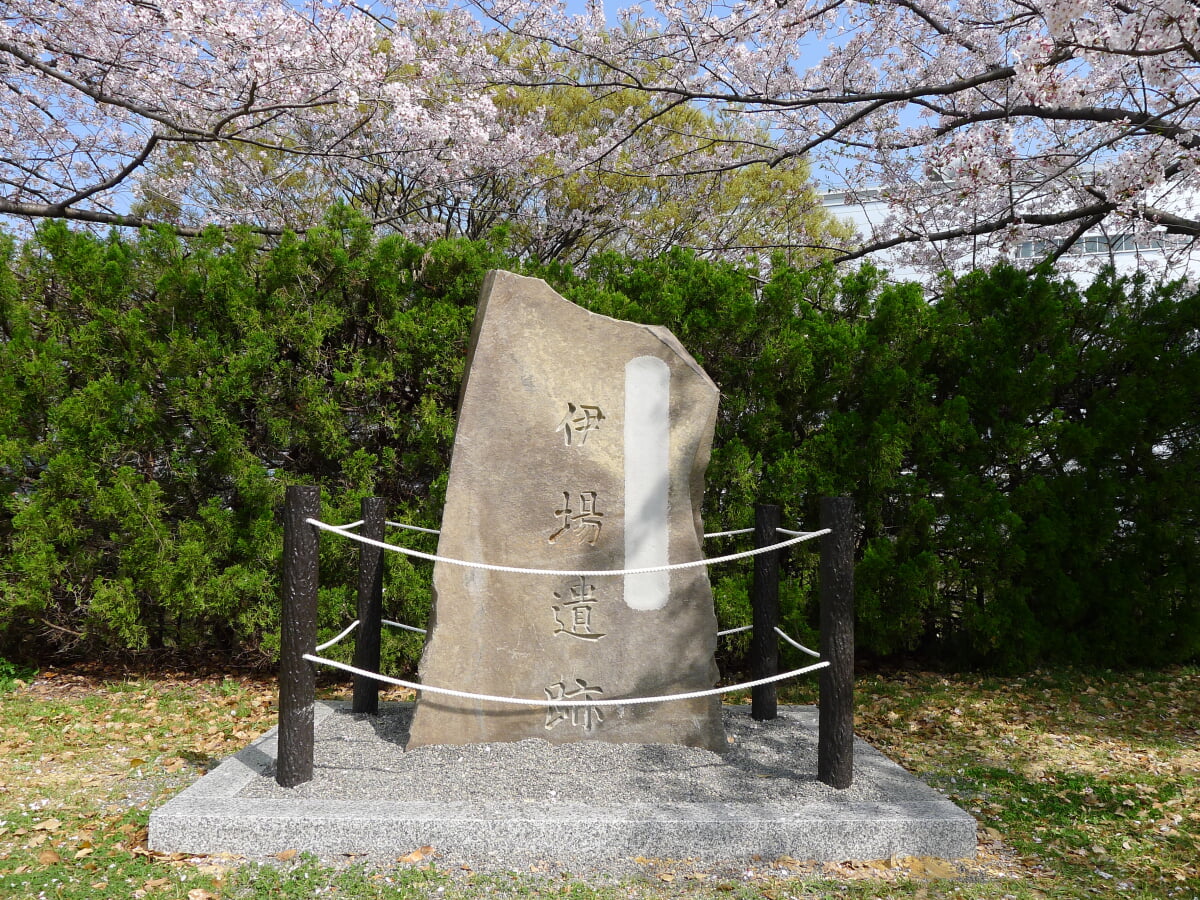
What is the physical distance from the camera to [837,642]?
12.0 ft

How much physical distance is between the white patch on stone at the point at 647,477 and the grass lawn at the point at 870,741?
1.34 meters

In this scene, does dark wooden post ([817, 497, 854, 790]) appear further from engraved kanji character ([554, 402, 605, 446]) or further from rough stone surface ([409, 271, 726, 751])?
engraved kanji character ([554, 402, 605, 446])

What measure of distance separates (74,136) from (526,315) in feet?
26.0

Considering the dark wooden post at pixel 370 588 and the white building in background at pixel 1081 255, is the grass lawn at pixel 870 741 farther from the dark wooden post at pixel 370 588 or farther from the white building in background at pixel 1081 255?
the white building in background at pixel 1081 255

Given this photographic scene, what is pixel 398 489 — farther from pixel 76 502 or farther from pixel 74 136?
pixel 74 136

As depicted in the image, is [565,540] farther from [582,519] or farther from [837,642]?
[837,642]

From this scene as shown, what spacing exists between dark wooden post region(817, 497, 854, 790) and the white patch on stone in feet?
2.86

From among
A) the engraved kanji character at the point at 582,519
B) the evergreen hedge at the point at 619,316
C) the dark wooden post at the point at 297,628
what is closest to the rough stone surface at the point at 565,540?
the engraved kanji character at the point at 582,519

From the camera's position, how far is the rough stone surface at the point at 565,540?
4.14m

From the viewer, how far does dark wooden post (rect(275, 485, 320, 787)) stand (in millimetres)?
3537

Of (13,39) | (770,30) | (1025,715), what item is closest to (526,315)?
(1025,715)

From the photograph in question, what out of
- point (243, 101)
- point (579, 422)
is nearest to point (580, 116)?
point (243, 101)

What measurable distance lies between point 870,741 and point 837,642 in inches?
65.2

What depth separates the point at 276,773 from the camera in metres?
3.63
